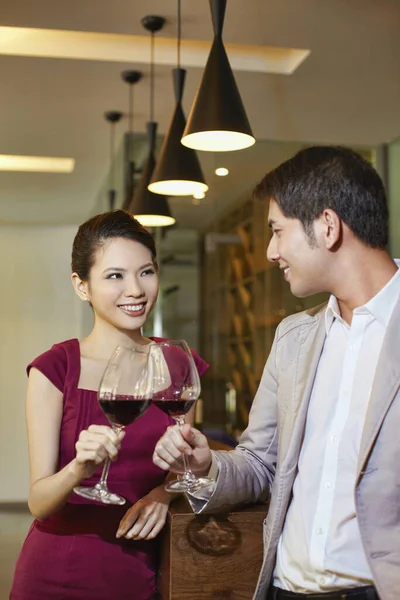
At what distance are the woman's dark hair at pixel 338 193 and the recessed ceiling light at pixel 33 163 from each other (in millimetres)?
4184

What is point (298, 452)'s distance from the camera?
61.4 inches

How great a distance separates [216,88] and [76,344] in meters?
1.25

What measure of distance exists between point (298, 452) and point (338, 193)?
0.55 m

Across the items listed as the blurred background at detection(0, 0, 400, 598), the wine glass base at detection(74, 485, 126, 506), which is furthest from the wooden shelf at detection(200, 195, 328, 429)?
the wine glass base at detection(74, 485, 126, 506)

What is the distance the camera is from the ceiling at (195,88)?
402 cm

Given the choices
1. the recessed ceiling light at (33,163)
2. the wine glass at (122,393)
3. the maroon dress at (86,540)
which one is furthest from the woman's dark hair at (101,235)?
the recessed ceiling light at (33,163)

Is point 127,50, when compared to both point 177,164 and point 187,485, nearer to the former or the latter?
point 177,164

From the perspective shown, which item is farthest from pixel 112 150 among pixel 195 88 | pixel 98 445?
pixel 98 445

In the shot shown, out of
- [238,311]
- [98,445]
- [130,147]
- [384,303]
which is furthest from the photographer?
[238,311]

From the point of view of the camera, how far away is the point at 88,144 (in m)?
5.72

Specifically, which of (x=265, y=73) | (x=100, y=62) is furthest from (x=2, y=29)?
(x=265, y=73)

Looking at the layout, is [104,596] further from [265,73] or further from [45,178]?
[45,178]

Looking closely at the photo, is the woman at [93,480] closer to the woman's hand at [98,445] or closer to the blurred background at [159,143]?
the woman's hand at [98,445]

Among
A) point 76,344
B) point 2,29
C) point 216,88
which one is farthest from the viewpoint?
point 2,29
